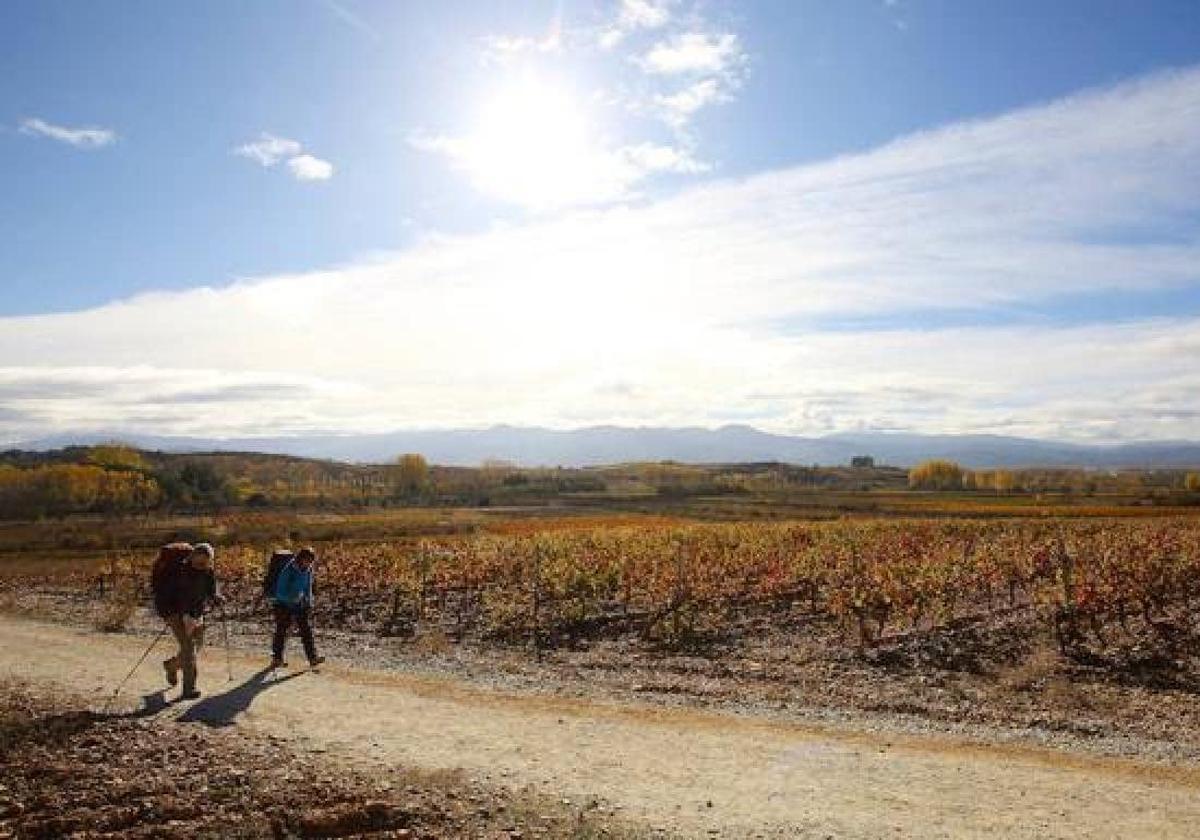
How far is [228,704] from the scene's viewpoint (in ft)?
62.7

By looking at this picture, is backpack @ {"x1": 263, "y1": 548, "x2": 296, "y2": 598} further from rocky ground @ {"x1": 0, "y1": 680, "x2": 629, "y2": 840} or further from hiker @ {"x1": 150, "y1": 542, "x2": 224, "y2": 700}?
rocky ground @ {"x1": 0, "y1": 680, "x2": 629, "y2": 840}

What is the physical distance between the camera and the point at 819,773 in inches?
591

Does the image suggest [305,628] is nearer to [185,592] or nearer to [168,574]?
[185,592]

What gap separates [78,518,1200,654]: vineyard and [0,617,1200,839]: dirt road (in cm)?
960

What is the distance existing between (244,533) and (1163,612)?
7805 centimetres

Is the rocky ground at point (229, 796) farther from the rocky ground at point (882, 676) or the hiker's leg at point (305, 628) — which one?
the rocky ground at point (882, 676)

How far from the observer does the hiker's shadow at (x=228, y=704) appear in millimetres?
18062

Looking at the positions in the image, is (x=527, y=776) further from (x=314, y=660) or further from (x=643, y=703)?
(x=314, y=660)

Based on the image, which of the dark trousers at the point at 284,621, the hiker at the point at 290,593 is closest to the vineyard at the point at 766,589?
the dark trousers at the point at 284,621

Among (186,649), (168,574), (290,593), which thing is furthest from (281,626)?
(168,574)

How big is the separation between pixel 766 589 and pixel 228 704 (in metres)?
20.8

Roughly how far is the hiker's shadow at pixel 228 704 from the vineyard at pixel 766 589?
945cm

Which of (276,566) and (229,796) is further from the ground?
(276,566)

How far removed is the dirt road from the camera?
12945mm
